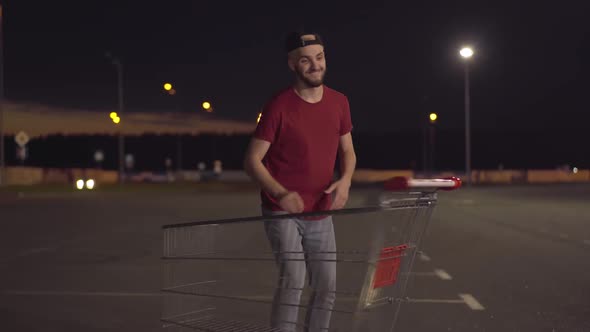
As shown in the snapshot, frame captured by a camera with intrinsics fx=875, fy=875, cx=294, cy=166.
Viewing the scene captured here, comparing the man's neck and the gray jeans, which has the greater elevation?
the man's neck

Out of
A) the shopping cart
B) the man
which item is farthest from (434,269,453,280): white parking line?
the man

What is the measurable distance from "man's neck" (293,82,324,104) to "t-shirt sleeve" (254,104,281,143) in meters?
0.17

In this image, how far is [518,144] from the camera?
127 m

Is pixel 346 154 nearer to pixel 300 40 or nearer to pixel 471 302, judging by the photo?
pixel 300 40

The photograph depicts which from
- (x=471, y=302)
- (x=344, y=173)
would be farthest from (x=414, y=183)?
(x=471, y=302)

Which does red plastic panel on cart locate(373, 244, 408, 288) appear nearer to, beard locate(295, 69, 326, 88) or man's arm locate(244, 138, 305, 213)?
man's arm locate(244, 138, 305, 213)

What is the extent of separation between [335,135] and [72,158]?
165 meters

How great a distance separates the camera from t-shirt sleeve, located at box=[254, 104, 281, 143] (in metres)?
4.29

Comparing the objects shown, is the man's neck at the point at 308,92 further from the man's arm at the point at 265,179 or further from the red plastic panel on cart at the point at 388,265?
the red plastic panel on cart at the point at 388,265

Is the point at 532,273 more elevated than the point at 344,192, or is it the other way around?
the point at 344,192

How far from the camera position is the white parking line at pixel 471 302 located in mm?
8156

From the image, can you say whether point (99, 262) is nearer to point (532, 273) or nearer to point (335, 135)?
point (532, 273)

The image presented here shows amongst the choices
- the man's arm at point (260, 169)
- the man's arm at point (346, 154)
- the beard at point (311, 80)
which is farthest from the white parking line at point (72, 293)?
the beard at point (311, 80)

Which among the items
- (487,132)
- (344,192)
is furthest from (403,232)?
(487,132)
